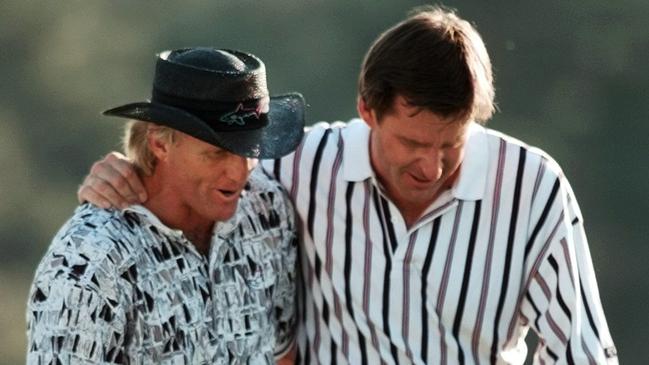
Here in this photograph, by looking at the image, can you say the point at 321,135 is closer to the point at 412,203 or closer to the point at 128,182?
the point at 412,203

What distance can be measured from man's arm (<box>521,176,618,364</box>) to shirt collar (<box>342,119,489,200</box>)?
6.8 inches

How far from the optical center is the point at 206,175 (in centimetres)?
425

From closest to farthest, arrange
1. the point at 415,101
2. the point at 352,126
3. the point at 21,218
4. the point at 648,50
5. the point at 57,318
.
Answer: the point at 57,318, the point at 415,101, the point at 352,126, the point at 648,50, the point at 21,218

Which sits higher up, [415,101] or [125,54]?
[415,101]

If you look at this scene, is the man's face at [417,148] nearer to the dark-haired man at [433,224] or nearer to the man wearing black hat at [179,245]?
the dark-haired man at [433,224]

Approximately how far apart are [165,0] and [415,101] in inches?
561

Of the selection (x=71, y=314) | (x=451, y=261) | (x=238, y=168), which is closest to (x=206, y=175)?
(x=238, y=168)

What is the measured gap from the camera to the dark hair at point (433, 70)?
14.2ft

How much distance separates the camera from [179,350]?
426 centimetres

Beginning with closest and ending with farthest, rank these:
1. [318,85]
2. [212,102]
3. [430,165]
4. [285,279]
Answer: [212,102] < [430,165] < [285,279] < [318,85]

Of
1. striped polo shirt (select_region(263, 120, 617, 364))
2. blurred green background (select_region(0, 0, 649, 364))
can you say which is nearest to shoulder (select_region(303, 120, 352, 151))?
striped polo shirt (select_region(263, 120, 617, 364))

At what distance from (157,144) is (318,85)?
1191 centimetres

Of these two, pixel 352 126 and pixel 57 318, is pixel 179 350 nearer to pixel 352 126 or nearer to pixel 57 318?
pixel 57 318

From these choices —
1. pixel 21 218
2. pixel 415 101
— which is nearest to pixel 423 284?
pixel 415 101
